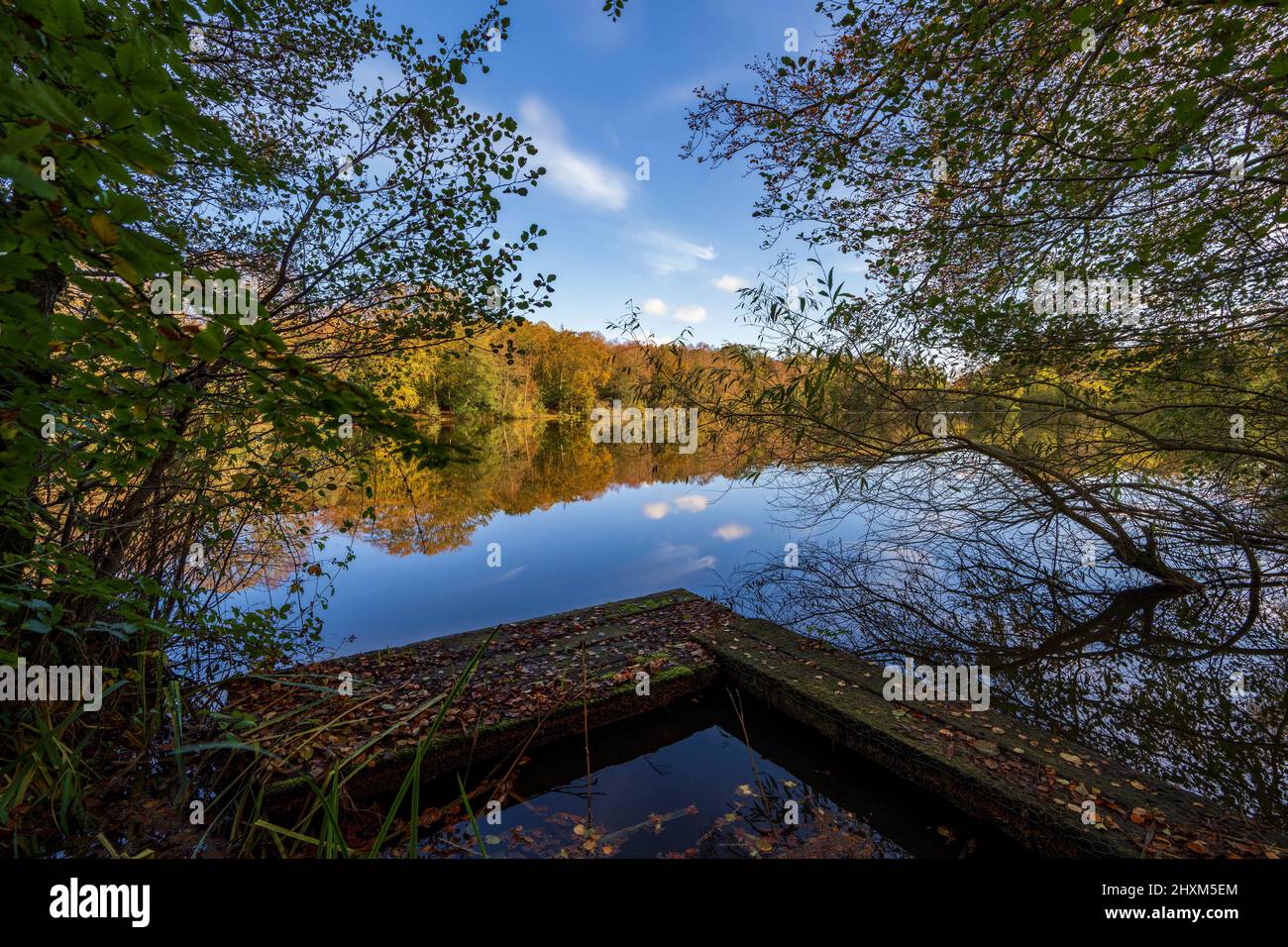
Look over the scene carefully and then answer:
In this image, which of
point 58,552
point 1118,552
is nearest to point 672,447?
point 1118,552

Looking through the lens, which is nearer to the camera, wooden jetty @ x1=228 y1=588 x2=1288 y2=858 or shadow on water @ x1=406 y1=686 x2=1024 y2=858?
wooden jetty @ x1=228 y1=588 x2=1288 y2=858

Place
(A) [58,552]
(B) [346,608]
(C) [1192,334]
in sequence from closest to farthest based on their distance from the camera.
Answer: (A) [58,552] → (C) [1192,334] → (B) [346,608]

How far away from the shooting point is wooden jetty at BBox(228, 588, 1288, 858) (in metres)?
2.69

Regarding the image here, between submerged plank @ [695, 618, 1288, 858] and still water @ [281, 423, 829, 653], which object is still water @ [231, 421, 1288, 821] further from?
submerged plank @ [695, 618, 1288, 858]

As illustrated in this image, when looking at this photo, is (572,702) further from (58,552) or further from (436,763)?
(58,552)

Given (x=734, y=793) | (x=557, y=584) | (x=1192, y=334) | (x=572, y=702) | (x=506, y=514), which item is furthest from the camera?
(x=506, y=514)

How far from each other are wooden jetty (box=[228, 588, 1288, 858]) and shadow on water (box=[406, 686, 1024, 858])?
6.3 inches

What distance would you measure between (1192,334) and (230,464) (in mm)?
9496

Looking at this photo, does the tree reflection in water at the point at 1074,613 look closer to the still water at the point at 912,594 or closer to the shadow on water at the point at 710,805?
the still water at the point at 912,594

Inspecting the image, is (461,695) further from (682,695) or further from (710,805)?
(710,805)

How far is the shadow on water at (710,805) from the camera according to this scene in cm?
295

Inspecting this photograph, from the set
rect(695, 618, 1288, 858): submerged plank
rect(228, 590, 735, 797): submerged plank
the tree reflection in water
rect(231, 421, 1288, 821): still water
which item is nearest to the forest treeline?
rect(231, 421, 1288, 821): still water

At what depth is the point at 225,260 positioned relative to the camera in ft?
14.5

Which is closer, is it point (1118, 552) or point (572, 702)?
point (572, 702)
